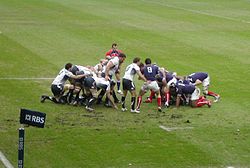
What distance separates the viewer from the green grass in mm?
20391

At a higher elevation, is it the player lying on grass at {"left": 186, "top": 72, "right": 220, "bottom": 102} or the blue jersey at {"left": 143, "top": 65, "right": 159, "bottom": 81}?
the blue jersey at {"left": 143, "top": 65, "right": 159, "bottom": 81}

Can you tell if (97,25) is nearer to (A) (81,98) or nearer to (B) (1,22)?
(B) (1,22)

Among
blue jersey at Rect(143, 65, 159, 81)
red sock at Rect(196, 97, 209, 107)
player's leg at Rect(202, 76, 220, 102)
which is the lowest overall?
red sock at Rect(196, 97, 209, 107)

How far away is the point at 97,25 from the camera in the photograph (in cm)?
4578

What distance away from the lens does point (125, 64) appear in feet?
111

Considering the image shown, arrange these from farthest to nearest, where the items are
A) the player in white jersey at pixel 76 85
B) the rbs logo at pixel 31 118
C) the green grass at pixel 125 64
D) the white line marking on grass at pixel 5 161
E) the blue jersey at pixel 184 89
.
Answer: the blue jersey at pixel 184 89 → the player in white jersey at pixel 76 85 → the green grass at pixel 125 64 → the white line marking on grass at pixel 5 161 → the rbs logo at pixel 31 118

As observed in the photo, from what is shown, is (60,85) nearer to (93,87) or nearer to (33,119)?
(93,87)

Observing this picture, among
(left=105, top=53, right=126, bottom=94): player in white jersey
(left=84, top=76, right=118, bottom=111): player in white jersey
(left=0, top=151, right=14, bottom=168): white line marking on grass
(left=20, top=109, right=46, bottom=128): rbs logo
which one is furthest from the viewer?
(left=105, top=53, right=126, bottom=94): player in white jersey

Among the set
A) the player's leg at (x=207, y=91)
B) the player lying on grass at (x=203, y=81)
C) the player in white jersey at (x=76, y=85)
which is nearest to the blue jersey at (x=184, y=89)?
the player lying on grass at (x=203, y=81)

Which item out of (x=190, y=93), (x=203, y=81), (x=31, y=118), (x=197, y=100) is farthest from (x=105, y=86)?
(x=31, y=118)

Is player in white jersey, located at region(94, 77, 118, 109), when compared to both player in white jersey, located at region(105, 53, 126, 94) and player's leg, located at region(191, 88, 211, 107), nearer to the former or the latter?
player in white jersey, located at region(105, 53, 126, 94)

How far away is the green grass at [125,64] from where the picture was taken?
20.4 metres

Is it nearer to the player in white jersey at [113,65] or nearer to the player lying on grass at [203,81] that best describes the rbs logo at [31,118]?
the player in white jersey at [113,65]

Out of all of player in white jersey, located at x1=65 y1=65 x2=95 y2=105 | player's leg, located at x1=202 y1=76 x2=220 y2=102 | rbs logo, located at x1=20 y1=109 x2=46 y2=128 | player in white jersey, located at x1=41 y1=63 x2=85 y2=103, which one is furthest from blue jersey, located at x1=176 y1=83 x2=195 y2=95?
rbs logo, located at x1=20 y1=109 x2=46 y2=128
